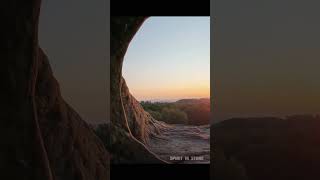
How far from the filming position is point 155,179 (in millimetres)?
5910

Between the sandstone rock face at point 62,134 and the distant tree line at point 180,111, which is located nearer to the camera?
the sandstone rock face at point 62,134

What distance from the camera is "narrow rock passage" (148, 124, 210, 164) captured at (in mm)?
7438

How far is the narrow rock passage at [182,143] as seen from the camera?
744 centimetres

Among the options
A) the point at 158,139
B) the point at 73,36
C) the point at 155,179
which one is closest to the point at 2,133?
the point at 73,36

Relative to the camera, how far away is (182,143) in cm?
812

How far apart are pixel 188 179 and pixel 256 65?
1.58m

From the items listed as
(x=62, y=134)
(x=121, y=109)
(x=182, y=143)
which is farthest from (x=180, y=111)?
(x=62, y=134)

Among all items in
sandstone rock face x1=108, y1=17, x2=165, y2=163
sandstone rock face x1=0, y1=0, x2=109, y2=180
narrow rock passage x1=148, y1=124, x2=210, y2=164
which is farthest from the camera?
narrow rock passage x1=148, y1=124, x2=210, y2=164

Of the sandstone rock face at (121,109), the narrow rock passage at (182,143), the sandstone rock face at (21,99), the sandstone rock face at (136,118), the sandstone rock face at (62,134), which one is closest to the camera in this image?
the sandstone rock face at (21,99)

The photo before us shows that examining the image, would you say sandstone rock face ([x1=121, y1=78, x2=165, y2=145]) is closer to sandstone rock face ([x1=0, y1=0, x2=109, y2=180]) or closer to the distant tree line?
the distant tree line

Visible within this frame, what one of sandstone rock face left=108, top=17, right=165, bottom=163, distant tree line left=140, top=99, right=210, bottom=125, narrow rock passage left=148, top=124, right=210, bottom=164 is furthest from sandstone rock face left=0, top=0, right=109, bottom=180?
distant tree line left=140, top=99, right=210, bottom=125

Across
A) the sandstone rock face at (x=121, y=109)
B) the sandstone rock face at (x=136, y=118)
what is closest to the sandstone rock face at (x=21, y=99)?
the sandstone rock face at (x=121, y=109)

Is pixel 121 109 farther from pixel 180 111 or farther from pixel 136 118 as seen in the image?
pixel 180 111

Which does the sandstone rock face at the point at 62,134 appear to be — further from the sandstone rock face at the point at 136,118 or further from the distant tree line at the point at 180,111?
the distant tree line at the point at 180,111
